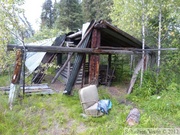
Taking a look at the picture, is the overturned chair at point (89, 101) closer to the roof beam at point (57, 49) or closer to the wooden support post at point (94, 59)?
the wooden support post at point (94, 59)

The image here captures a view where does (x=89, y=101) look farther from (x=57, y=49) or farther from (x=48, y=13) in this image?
(x=48, y=13)

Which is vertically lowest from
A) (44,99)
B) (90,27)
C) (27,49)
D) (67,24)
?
(44,99)

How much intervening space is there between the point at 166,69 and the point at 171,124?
3361 mm

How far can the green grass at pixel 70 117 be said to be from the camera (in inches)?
157

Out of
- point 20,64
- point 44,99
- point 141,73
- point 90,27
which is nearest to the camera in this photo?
point 20,64

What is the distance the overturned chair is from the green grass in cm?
20

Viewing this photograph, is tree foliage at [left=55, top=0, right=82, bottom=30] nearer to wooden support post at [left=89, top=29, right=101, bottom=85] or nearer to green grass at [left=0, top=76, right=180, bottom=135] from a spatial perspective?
wooden support post at [left=89, top=29, right=101, bottom=85]

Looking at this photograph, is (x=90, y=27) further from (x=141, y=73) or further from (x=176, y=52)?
(x=176, y=52)

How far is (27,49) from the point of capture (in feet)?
15.8

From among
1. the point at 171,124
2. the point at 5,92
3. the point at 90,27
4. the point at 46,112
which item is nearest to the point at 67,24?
the point at 90,27

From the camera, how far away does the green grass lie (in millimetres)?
3996

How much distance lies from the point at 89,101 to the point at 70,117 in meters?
0.69

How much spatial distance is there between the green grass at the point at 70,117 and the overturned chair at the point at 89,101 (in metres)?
0.20

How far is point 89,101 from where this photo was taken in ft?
15.9
